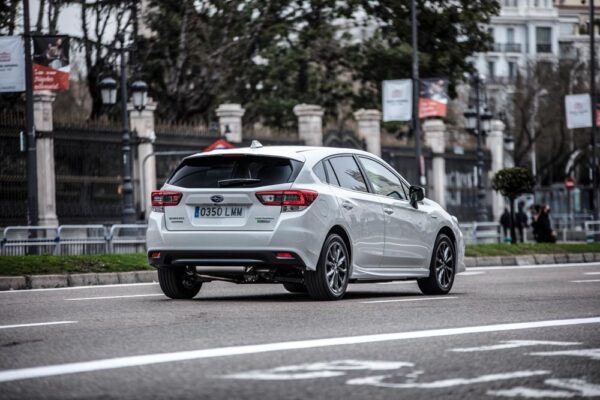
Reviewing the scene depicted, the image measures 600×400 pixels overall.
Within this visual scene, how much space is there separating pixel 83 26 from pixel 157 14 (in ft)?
11.2

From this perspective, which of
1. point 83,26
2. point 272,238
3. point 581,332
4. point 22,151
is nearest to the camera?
point 581,332

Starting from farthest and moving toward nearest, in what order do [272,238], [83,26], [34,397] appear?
[83,26]
[272,238]
[34,397]

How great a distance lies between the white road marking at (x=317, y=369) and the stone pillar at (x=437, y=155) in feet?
118

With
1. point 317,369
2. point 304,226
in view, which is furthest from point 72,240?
point 317,369

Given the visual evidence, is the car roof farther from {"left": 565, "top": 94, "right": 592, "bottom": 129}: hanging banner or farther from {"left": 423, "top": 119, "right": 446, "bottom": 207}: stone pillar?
{"left": 565, "top": 94, "right": 592, "bottom": 129}: hanging banner

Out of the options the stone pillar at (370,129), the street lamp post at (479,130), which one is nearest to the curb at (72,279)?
the stone pillar at (370,129)

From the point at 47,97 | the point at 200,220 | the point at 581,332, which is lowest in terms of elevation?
the point at 581,332

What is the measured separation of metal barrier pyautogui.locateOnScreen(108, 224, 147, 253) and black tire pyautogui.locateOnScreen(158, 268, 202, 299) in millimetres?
11575

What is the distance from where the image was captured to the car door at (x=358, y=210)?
13.9 metres

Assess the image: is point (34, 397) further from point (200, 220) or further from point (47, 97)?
point (47, 97)

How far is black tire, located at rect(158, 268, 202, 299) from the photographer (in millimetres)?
14047

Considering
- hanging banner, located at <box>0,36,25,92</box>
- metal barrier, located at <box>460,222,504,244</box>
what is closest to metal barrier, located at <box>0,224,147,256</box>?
hanging banner, located at <box>0,36,25,92</box>

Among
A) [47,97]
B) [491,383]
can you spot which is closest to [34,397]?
[491,383]

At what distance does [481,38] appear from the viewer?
51.0 m
